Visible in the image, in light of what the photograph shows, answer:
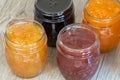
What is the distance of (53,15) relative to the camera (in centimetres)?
77

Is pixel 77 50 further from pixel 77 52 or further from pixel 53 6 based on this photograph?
pixel 53 6

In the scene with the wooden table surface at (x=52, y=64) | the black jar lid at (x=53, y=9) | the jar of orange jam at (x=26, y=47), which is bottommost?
the wooden table surface at (x=52, y=64)

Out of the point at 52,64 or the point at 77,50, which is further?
the point at 52,64

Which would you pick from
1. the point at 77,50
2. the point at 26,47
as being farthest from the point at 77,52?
the point at 26,47

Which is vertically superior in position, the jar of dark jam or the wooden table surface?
the jar of dark jam

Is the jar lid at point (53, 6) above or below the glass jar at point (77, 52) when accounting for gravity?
above

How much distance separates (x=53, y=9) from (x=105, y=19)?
120 millimetres

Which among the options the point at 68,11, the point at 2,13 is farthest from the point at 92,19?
the point at 2,13

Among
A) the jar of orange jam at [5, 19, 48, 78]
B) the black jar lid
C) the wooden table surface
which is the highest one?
the black jar lid

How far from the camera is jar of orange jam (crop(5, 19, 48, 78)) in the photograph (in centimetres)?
72

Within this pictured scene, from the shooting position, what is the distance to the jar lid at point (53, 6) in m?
0.77

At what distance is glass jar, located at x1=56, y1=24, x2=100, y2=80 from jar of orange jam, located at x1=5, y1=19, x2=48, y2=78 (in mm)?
43

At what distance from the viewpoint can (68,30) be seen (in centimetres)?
74

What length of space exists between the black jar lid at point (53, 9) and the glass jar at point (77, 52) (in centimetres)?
5
